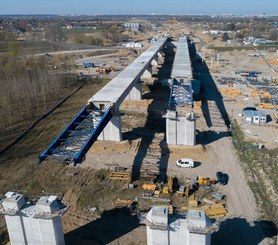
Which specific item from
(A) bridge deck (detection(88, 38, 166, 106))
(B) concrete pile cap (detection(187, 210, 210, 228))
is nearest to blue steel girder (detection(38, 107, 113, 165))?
(A) bridge deck (detection(88, 38, 166, 106))

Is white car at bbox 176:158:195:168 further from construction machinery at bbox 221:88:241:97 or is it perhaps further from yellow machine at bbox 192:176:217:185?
construction machinery at bbox 221:88:241:97

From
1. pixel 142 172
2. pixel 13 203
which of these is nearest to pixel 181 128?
pixel 142 172

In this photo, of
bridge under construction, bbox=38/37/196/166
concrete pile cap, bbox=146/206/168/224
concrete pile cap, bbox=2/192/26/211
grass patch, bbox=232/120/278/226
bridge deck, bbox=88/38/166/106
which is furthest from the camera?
bridge deck, bbox=88/38/166/106

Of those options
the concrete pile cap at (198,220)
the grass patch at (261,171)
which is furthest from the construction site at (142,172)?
the grass patch at (261,171)

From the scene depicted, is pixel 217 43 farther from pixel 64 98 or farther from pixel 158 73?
pixel 64 98

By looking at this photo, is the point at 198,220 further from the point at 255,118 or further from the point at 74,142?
the point at 255,118

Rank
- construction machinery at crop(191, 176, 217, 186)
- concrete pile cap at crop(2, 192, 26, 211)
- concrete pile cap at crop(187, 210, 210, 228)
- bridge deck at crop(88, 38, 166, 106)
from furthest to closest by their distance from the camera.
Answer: bridge deck at crop(88, 38, 166, 106), construction machinery at crop(191, 176, 217, 186), concrete pile cap at crop(2, 192, 26, 211), concrete pile cap at crop(187, 210, 210, 228)

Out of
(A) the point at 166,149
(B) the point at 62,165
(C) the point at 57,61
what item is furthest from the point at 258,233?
(C) the point at 57,61
